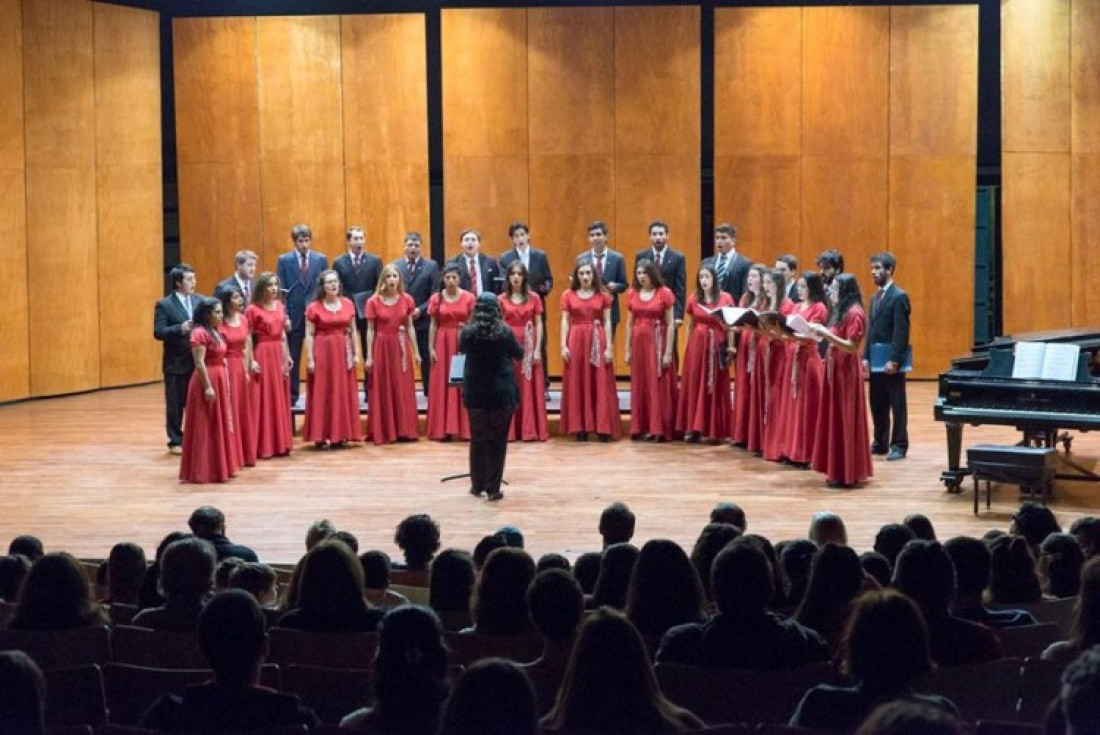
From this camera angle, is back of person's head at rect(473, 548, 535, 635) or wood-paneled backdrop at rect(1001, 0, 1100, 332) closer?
back of person's head at rect(473, 548, 535, 635)

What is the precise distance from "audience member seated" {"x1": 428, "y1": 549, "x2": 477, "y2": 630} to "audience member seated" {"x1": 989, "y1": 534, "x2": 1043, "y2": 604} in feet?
5.86

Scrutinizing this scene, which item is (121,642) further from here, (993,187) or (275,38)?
(993,187)

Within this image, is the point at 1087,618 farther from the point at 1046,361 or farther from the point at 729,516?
the point at 1046,361

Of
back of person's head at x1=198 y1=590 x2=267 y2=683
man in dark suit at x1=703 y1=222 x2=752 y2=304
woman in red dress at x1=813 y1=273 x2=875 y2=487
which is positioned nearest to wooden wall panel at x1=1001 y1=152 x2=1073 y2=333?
man in dark suit at x1=703 y1=222 x2=752 y2=304

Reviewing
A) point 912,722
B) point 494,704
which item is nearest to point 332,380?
point 494,704

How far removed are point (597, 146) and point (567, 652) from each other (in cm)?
1180

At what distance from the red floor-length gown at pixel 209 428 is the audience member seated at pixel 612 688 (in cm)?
745

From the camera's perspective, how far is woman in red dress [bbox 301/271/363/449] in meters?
11.9

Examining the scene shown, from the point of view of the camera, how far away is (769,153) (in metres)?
15.7

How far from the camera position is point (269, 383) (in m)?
11.5

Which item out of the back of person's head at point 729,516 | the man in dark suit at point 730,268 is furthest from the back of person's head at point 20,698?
the man in dark suit at point 730,268

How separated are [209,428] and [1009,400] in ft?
17.0

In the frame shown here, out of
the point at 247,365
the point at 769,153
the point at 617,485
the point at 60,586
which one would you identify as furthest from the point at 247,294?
the point at 60,586

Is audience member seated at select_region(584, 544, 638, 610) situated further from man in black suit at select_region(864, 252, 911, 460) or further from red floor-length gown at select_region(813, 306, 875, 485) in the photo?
man in black suit at select_region(864, 252, 911, 460)
